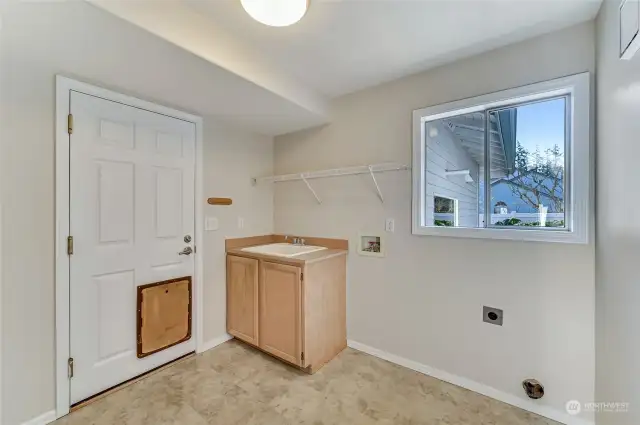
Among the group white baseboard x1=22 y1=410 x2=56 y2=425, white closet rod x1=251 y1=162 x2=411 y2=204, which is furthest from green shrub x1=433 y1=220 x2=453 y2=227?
white baseboard x1=22 y1=410 x2=56 y2=425

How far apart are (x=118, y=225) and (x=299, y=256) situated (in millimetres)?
1356

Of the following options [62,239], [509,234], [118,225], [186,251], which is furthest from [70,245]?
[509,234]

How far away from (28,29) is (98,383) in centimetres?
217

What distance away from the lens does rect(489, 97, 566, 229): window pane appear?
1.77 m

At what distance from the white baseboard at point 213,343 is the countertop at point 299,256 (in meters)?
0.82

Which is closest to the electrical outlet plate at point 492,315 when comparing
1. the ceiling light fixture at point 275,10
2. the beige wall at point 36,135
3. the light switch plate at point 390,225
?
the light switch plate at point 390,225

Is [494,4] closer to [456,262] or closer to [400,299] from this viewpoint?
[456,262]

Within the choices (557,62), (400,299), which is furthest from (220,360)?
(557,62)

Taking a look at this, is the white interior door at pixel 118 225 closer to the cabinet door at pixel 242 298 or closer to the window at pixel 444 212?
the cabinet door at pixel 242 298

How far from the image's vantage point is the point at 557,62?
1.68m

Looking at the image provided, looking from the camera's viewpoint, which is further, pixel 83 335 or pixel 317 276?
pixel 317 276

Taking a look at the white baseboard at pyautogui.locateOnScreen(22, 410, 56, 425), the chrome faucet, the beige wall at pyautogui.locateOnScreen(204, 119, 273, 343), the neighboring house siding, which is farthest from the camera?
the chrome faucet

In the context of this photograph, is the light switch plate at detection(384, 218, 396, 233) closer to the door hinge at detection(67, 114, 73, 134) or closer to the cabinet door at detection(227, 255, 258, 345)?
the cabinet door at detection(227, 255, 258, 345)

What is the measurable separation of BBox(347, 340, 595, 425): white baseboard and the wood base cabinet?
1.17ft
